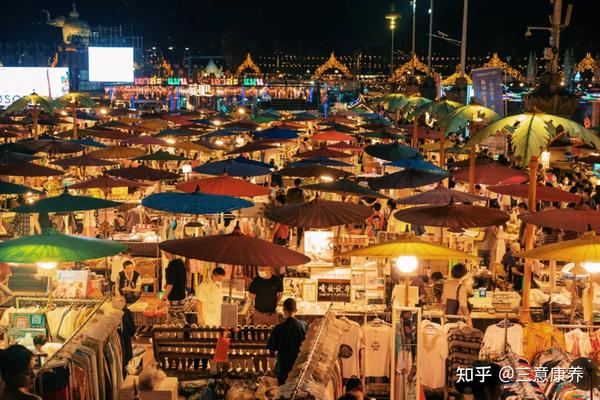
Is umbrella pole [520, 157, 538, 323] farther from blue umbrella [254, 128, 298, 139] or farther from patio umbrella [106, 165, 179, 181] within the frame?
blue umbrella [254, 128, 298, 139]

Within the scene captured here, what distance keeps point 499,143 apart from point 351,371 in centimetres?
1674

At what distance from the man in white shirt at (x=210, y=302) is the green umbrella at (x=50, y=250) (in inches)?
96.6

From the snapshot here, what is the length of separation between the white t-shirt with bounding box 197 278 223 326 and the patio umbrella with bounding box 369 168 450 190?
4346 mm

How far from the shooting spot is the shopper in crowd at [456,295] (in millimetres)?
10430

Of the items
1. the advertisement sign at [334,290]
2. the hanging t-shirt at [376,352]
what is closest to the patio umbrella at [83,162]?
the advertisement sign at [334,290]

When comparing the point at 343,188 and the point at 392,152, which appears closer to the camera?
the point at 343,188

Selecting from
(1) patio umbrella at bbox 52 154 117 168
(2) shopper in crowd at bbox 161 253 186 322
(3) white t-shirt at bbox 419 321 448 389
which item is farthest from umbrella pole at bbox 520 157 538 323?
(1) patio umbrella at bbox 52 154 117 168

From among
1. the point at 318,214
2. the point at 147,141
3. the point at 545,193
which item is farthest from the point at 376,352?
the point at 147,141

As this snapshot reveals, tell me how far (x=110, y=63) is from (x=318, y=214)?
59.6 metres

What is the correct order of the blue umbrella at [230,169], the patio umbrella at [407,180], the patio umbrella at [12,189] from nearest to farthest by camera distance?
the patio umbrella at [12,189]
the patio umbrella at [407,180]
the blue umbrella at [230,169]

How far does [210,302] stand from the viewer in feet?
35.0

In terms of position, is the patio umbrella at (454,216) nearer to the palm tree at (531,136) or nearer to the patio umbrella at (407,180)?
the palm tree at (531,136)

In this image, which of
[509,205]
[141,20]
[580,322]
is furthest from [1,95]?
[141,20]

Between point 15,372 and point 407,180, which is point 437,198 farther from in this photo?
point 15,372
